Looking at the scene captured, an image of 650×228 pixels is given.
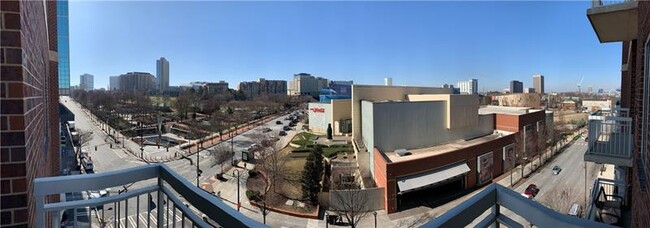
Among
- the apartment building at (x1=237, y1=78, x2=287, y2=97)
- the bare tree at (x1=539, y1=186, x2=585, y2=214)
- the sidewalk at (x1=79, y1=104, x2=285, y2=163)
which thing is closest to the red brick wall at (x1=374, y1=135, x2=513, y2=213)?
the bare tree at (x1=539, y1=186, x2=585, y2=214)

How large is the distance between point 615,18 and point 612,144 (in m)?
1.92

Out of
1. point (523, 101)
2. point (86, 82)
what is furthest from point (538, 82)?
point (86, 82)

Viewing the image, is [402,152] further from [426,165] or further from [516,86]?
[516,86]

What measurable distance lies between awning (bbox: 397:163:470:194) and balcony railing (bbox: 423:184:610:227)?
14.5m

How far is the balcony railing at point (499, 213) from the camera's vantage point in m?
1.05

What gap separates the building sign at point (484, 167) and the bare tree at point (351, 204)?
8298mm

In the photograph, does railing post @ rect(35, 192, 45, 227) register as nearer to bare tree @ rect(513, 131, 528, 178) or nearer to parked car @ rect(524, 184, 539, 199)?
parked car @ rect(524, 184, 539, 199)

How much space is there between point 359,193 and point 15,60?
1444 cm

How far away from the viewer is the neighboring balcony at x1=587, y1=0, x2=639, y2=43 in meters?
4.19

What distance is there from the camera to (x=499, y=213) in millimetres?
1407

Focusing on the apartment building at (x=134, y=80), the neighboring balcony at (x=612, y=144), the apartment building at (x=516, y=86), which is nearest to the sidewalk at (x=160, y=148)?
the neighboring balcony at (x=612, y=144)

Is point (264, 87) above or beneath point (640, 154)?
above

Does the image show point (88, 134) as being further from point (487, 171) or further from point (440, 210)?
point (487, 171)

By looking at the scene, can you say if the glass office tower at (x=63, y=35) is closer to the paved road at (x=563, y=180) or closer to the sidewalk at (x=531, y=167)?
the sidewalk at (x=531, y=167)
